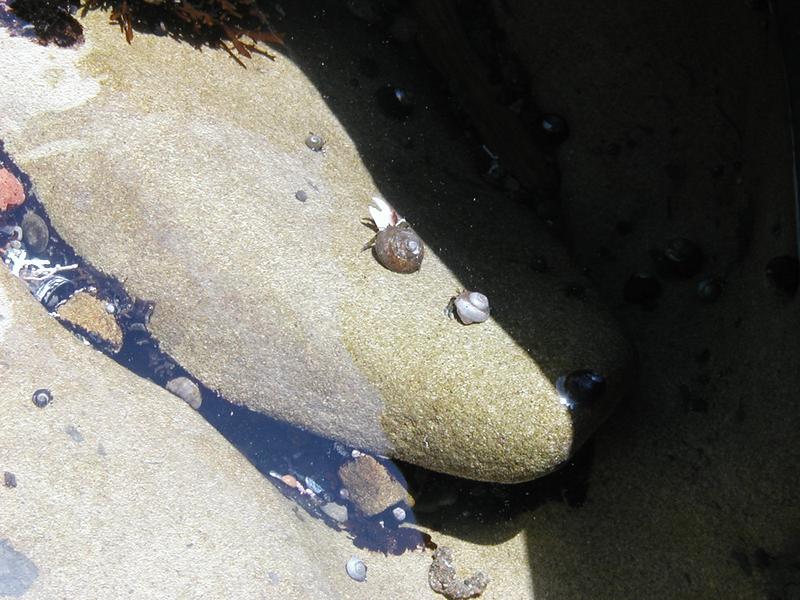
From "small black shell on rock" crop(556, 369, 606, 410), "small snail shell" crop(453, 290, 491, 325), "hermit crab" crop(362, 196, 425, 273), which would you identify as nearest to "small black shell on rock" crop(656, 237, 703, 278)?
"small black shell on rock" crop(556, 369, 606, 410)

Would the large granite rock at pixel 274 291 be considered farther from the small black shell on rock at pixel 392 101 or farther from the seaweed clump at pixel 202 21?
the small black shell on rock at pixel 392 101

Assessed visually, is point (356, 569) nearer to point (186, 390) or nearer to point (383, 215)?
point (186, 390)

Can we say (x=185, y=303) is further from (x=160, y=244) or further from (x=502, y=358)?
(x=502, y=358)

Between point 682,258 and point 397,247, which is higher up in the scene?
point 682,258

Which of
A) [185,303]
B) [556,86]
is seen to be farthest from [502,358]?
[556,86]

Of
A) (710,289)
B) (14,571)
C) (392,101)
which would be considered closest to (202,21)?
(392,101)

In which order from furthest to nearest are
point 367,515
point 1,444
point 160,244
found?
point 367,515 < point 160,244 < point 1,444

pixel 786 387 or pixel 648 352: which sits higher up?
pixel 786 387
